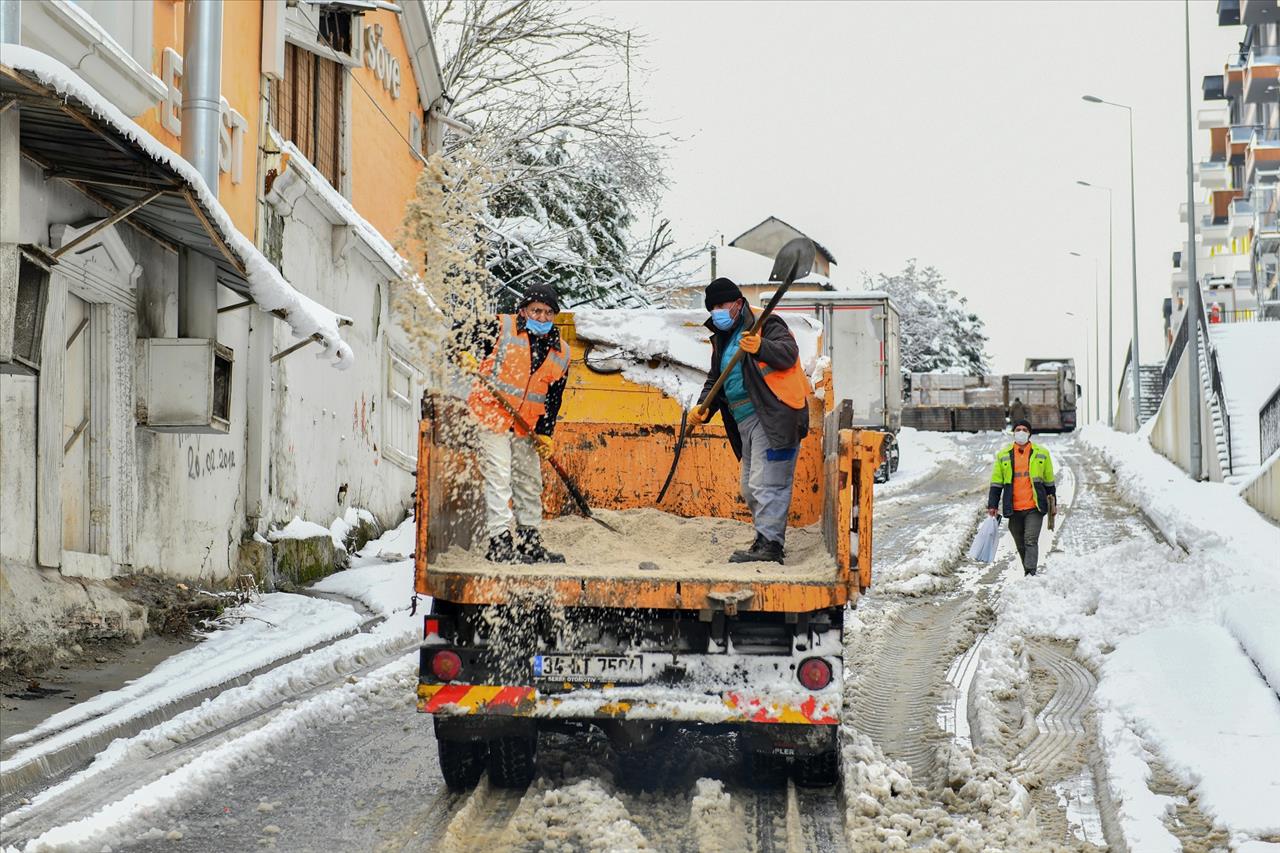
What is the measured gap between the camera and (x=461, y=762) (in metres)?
6.25

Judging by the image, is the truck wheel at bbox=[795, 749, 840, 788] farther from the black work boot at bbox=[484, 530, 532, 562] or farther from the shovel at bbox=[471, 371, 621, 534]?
the shovel at bbox=[471, 371, 621, 534]

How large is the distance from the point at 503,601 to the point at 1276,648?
501 centimetres

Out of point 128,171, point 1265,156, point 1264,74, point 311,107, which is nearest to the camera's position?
point 128,171

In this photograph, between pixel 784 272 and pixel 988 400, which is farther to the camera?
pixel 988 400

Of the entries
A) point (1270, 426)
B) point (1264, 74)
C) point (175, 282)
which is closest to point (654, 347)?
point (175, 282)

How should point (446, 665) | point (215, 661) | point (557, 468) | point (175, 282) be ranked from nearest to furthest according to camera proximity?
1. point (446, 665)
2. point (557, 468)
3. point (215, 661)
4. point (175, 282)

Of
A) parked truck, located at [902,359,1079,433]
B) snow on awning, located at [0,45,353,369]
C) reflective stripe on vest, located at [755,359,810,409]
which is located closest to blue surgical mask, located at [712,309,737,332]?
reflective stripe on vest, located at [755,359,810,409]

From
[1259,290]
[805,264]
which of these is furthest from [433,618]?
[1259,290]

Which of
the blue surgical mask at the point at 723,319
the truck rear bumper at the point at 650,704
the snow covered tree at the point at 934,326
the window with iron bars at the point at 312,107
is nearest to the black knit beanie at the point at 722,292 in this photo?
the blue surgical mask at the point at 723,319

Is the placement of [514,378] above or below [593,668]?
above

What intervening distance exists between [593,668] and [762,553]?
4.38ft

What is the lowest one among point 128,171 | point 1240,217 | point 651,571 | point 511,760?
point 511,760

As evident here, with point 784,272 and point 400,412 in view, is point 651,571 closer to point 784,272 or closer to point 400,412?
point 784,272

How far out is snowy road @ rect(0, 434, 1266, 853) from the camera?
217 inches
